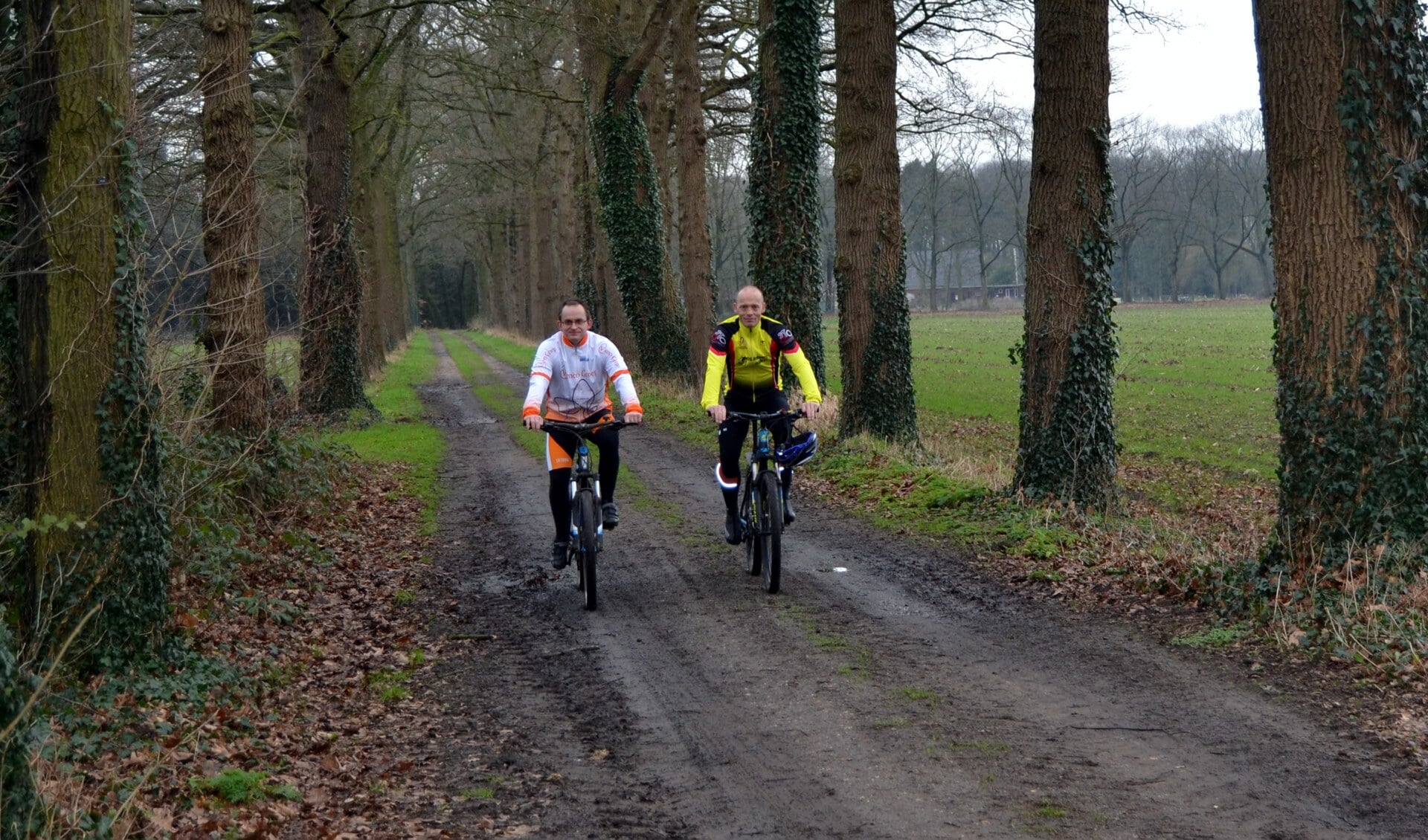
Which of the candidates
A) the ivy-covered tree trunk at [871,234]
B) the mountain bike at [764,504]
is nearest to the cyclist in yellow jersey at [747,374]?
the mountain bike at [764,504]

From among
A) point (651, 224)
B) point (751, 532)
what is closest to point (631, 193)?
point (651, 224)

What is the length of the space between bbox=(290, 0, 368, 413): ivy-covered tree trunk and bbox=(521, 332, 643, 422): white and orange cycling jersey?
9858mm

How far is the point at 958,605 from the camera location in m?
8.26

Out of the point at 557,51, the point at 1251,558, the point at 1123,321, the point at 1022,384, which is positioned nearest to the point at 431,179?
the point at 557,51

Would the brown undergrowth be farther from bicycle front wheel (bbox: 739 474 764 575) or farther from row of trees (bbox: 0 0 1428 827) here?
bicycle front wheel (bbox: 739 474 764 575)

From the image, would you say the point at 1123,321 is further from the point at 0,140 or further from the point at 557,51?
the point at 0,140

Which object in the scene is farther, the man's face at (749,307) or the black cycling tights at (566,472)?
the man's face at (749,307)

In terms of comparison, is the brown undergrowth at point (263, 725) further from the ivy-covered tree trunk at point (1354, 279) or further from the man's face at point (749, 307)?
the ivy-covered tree trunk at point (1354, 279)

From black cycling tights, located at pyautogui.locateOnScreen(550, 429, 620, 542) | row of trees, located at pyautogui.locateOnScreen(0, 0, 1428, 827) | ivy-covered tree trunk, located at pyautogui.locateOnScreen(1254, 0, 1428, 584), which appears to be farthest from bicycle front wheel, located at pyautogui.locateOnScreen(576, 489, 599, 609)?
ivy-covered tree trunk, located at pyautogui.locateOnScreen(1254, 0, 1428, 584)

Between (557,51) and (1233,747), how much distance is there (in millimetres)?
27215

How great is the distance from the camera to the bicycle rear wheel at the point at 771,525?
28.3 feet

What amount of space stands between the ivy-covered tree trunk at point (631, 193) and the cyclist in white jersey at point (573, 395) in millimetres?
15598

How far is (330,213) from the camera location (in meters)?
19.7

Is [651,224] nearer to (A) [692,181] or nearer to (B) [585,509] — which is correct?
(A) [692,181]
